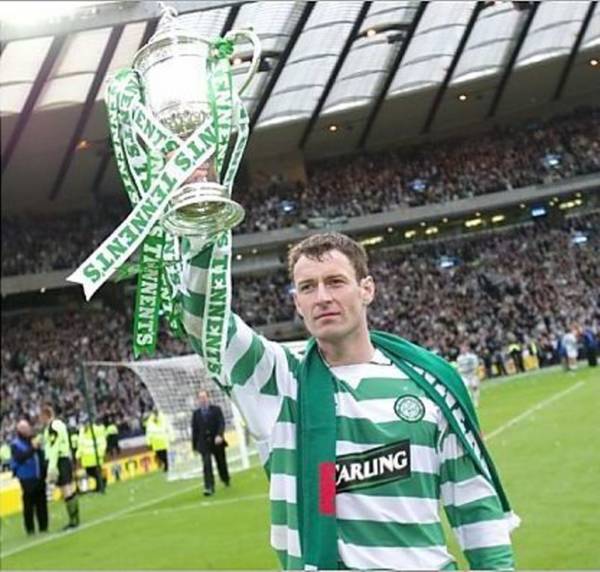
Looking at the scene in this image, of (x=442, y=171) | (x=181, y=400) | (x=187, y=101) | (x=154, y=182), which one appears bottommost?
(x=181, y=400)

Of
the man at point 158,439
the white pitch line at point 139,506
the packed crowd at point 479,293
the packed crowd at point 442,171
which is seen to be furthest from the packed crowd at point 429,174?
the man at point 158,439

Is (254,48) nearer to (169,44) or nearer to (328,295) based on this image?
(169,44)

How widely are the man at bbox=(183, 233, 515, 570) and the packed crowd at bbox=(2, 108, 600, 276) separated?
242cm

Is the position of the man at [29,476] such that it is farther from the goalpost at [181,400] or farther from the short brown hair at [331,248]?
the short brown hair at [331,248]

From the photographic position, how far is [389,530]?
1.92 m

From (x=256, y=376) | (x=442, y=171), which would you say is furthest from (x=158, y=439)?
(x=256, y=376)

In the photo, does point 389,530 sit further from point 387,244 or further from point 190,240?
point 387,244

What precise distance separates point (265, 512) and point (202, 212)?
6563 millimetres

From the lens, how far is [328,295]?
1963mm

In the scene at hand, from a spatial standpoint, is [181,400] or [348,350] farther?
[181,400]

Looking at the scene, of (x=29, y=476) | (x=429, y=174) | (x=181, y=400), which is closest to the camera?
(x=29, y=476)

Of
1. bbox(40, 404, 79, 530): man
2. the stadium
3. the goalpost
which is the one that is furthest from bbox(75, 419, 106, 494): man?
bbox(40, 404, 79, 530): man

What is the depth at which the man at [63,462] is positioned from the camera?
970cm

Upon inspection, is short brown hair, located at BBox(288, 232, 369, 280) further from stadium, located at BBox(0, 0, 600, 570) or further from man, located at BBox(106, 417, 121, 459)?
man, located at BBox(106, 417, 121, 459)
